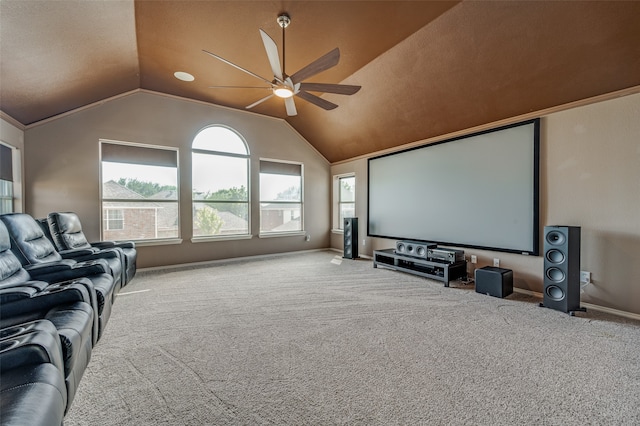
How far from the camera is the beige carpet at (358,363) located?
57.1 inches

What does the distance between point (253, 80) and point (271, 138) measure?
184 centimetres

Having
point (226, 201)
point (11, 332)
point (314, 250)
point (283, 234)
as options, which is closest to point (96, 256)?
point (11, 332)

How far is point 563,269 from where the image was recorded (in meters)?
2.76

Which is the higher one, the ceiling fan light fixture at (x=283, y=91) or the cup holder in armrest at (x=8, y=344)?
the ceiling fan light fixture at (x=283, y=91)

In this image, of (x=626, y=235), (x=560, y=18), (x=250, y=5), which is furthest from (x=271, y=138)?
(x=626, y=235)

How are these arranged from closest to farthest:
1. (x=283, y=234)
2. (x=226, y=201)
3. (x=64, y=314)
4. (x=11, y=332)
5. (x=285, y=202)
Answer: (x=11, y=332) < (x=64, y=314) < (x=226, y=201) < (x=283, y=234) < (x=285, y=202)

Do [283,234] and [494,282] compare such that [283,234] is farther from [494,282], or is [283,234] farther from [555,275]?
[555,275]

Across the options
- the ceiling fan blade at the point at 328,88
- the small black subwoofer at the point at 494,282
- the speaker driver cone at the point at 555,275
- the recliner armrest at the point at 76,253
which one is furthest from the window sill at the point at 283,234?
the speaker driver cone at the point at 555,275

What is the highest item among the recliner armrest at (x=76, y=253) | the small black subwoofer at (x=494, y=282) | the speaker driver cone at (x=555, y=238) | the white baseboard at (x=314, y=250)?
the speaker driver cone at (x=555, y=238)

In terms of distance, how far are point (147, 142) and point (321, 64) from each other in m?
3.76

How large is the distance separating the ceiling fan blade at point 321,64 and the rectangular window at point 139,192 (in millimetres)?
3457

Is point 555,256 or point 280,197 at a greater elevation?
point 280,197

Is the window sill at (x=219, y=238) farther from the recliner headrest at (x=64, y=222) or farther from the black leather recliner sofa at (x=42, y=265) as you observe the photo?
the black leather recliner sofa at (x=42, y=265)

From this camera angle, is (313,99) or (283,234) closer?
(313,99)
